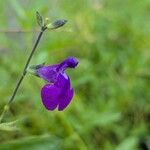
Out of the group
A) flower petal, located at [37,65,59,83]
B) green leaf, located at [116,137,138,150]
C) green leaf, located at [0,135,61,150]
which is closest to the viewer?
flower petal, located at [37,65,59,83]

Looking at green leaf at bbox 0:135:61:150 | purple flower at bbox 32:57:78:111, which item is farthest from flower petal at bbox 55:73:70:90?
green leaf at bbox 0:135:61:150

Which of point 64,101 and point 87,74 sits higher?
point 64,101

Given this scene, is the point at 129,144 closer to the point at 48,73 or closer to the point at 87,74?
the point at 87,74

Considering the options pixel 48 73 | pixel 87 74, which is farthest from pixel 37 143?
pixel 87 74

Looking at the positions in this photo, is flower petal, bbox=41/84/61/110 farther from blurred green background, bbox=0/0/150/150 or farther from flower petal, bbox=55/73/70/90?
blurred green background, bbox=0/0/150/150

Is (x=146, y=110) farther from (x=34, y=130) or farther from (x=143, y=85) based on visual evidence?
(x=34, y=130)

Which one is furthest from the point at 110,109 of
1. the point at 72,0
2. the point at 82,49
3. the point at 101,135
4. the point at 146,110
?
the point at 72,0
